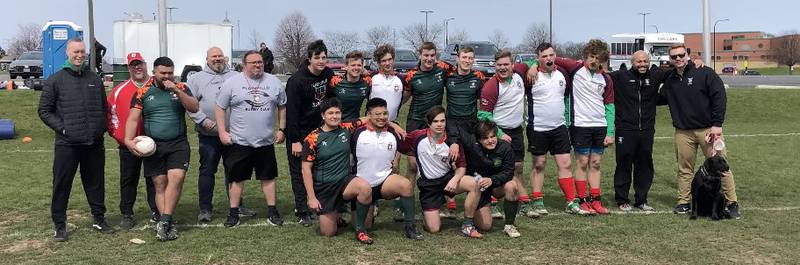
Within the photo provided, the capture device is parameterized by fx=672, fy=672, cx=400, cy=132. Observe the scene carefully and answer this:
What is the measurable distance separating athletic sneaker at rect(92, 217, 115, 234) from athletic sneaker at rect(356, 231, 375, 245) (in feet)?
7.35

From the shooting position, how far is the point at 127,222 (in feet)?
20.2

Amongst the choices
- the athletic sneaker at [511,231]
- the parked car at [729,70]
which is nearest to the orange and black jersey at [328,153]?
the athletic sneaker at [511,231]

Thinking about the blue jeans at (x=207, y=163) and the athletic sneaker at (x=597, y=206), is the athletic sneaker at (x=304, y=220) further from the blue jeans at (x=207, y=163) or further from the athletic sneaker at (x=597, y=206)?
the athletic sneaker at (x=597, y=206)

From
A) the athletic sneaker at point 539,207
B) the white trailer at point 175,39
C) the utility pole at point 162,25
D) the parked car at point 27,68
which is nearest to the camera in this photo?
the athletic sneaker at point 539,207

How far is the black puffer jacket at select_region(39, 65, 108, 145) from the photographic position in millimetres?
5602

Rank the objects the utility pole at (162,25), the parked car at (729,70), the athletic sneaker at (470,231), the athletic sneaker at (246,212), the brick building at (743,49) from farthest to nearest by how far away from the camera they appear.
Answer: the brick building at (743,49)
the parked car at (729,70)
the utility pole at (162,25)
the athletic sneaker at (246,212)
the athletic sneaker at (470,231)

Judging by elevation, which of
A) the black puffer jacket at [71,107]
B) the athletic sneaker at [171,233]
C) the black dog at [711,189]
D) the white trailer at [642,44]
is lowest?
the athletic sneaker at [171,233]

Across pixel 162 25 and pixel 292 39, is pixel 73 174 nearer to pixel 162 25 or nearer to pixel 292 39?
pixel 162 25

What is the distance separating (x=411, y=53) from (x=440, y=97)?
19106 millimetres

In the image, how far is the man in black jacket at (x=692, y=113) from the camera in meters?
6.44

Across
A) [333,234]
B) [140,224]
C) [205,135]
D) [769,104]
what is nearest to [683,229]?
[333,234]

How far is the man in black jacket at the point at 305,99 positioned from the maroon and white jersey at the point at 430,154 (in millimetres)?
972

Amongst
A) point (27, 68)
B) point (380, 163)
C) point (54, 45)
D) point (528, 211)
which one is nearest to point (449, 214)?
point (528, 211)

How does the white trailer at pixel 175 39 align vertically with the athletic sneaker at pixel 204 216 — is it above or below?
above
